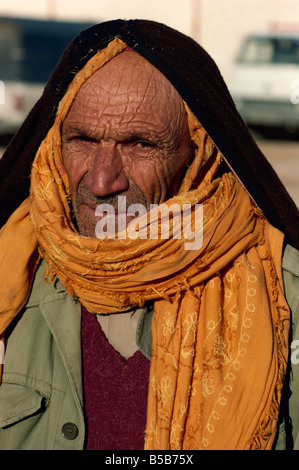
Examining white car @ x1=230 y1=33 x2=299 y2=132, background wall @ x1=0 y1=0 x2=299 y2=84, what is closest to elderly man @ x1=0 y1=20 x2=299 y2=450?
white car @ x1=230 y1=33 x2=299 y2=132

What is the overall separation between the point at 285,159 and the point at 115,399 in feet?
32.9

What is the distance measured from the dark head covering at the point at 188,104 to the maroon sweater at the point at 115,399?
28.3 inches

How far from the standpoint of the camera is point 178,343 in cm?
221

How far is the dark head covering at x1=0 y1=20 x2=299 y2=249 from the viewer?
7.64ft

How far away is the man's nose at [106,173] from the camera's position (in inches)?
88.3

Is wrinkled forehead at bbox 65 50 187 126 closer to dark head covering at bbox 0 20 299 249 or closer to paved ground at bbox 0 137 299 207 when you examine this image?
dark head covering at bbox 0 20 299 249

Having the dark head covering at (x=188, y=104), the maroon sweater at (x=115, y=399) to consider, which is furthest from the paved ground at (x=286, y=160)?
the maroon sweater at (x=115, y=399)

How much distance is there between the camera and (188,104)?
7.70ft

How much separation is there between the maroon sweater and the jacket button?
55 millimetres

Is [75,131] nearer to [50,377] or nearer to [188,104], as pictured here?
[188,104]

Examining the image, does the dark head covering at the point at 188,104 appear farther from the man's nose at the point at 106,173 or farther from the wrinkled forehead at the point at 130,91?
the man's nose at the point at 106,173

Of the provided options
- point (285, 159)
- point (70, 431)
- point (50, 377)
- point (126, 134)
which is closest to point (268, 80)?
point (285, 159)

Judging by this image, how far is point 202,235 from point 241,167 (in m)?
0.32
